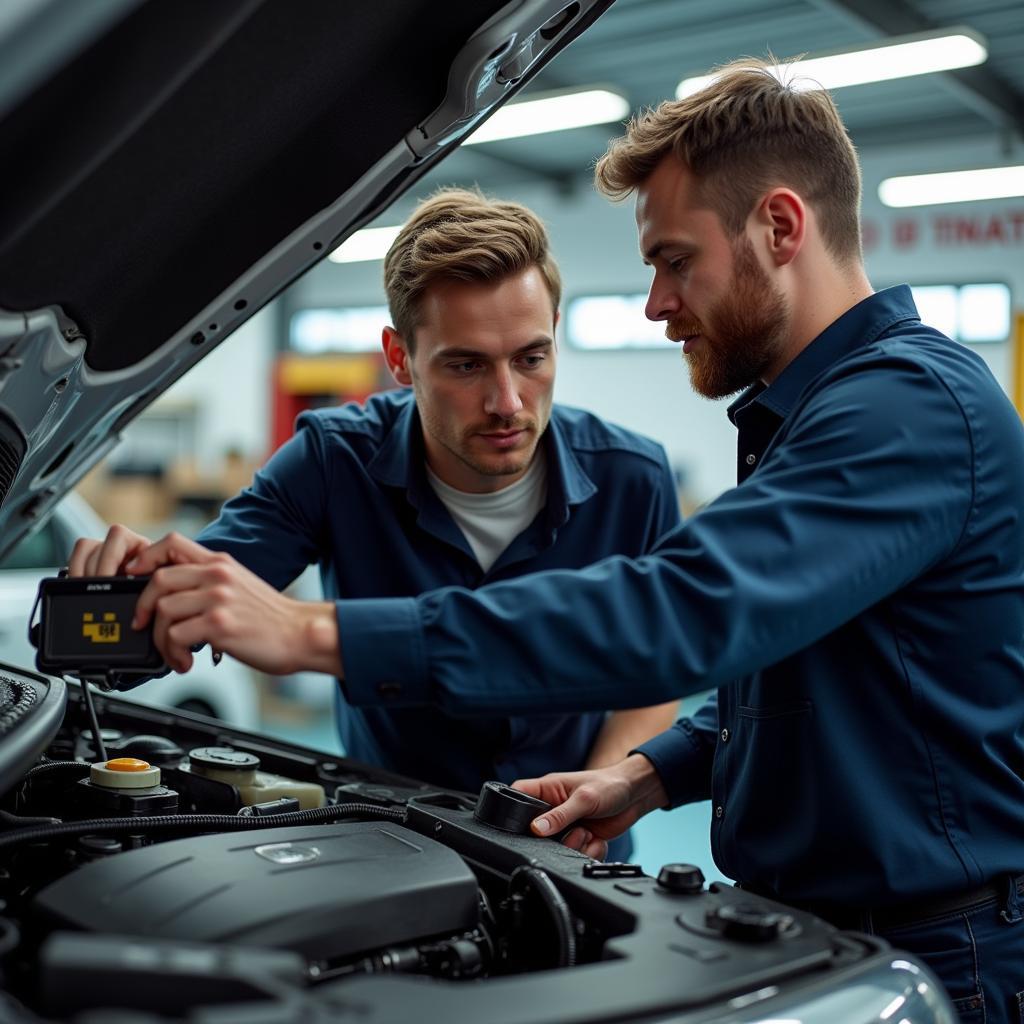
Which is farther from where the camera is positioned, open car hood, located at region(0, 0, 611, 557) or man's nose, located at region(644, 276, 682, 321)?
man's nose, located at region(644, 276, 682, 321)

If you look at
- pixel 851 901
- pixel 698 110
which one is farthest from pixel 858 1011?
pixel 698 110

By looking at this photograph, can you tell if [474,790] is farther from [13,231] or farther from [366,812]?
[13,231]

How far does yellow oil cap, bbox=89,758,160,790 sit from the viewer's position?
1.40m

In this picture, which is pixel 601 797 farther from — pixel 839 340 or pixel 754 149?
pixel 754 149

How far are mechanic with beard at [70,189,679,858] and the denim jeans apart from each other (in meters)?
0.81

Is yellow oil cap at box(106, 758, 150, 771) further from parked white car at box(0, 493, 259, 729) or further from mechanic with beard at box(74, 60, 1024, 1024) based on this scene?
parked white car at box(0, 493, 259, 729)

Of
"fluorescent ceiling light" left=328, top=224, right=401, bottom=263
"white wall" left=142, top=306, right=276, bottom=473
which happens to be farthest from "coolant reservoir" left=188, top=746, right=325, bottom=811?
"white wall" left=142, top=306, right=276, bottom=473

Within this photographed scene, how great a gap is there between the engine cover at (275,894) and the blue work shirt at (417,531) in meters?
0.71

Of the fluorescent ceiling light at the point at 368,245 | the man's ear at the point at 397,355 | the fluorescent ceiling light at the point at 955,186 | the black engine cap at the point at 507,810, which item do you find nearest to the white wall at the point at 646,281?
the fluorescent ceiling light at the point at 368,245

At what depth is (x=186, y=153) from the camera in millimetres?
1287

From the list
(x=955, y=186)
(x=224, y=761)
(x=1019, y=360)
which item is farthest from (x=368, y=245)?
(x=224, y=761)

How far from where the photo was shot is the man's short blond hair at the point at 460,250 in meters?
1.81

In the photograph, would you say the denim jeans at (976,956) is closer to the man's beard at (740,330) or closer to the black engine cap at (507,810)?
the black engine cap at (507,810)

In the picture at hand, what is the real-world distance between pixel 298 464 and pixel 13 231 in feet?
2.80
